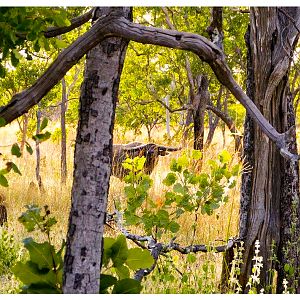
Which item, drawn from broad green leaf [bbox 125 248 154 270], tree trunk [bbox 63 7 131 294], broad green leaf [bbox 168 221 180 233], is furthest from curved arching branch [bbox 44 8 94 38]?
broad green leaf [bbox 168 221 180 233]

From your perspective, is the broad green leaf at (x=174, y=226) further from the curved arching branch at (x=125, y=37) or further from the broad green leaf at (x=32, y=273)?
the curved arching branch at (x=125, y=37)

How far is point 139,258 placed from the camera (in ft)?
7.45

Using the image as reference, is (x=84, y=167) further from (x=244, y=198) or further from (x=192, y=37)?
(x=244, y=198)

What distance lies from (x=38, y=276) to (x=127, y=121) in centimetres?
629

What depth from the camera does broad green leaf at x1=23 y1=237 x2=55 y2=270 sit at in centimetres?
207

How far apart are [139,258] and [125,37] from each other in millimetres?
854

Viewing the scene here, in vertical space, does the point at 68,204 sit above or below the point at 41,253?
above

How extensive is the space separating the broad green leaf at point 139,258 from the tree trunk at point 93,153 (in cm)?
39

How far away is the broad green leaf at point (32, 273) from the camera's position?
2098 millimetres

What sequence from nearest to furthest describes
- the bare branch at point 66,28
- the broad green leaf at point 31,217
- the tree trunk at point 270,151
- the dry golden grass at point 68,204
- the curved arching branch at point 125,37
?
the curved arching branch at point 125,37 < the broad green leaf at point 31,217 < the bare branch at point 66,28 < the tree trunk at point 270,151 < the dry golden grass at point 68,204

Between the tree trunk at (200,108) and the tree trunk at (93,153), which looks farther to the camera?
the tree trunk at (200,108)

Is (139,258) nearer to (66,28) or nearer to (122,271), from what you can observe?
(122,271)

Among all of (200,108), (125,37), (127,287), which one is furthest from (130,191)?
(200,108)

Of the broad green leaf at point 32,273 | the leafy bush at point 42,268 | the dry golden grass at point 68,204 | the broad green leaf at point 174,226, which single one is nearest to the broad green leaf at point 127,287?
the leafy bush at point 42,268
